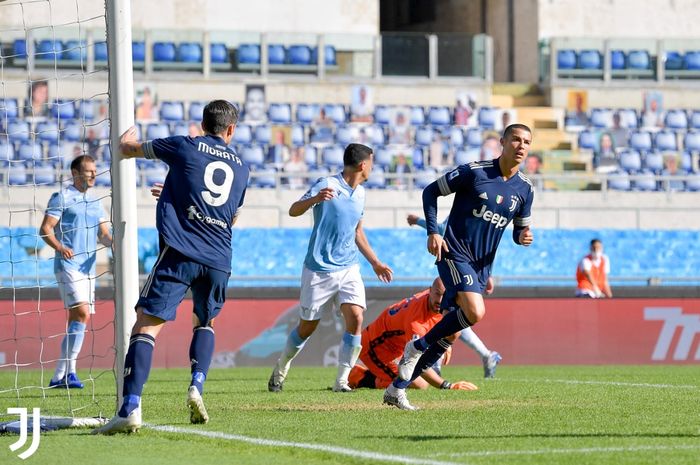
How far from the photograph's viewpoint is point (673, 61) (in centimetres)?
3105

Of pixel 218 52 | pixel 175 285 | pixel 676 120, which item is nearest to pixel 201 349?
pixel 175 285

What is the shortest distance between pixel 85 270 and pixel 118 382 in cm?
487

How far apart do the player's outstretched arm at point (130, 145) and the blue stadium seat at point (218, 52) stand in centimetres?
2006

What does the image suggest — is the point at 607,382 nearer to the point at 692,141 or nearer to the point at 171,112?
the point at 171,112

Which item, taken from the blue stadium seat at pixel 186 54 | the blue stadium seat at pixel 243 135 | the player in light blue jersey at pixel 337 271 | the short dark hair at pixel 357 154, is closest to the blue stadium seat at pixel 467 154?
the blue stadium seat at pixel 243 135

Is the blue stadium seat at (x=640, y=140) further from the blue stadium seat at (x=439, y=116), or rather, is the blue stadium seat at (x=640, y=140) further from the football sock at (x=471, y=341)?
the football sock at (x=471, y=341)

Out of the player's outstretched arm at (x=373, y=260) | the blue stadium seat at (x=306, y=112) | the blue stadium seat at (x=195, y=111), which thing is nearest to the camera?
the player's outstretched arm at (x=373, y=260)

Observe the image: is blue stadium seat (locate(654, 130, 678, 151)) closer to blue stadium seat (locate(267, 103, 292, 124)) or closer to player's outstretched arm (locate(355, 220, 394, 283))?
blue stadium seat (locate(267, 103, 292, 124))

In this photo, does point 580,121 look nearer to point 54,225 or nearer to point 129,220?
point 54,225

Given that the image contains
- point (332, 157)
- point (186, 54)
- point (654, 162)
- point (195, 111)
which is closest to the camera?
point (332, 157)

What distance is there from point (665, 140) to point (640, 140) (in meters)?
0.57

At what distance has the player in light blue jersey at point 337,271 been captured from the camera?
40.4 ft

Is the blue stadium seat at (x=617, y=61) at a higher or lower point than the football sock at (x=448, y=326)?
higher

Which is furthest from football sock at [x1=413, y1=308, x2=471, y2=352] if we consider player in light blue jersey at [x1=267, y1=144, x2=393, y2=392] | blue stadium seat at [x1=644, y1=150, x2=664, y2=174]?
blue stadium seat at [x1=644, y1=150, x2=664, y2=174]
